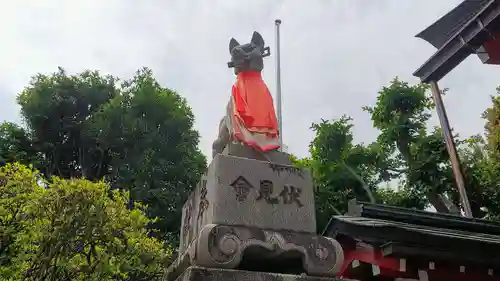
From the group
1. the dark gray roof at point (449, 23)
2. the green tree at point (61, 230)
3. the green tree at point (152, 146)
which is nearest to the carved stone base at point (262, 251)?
the green tree at point (61, 230)

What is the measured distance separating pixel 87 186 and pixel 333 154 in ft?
52.7

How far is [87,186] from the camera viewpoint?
18.3ft

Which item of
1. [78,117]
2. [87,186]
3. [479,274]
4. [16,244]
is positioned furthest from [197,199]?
[78,117]

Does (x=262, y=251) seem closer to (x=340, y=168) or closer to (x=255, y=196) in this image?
(x=255, y=196)

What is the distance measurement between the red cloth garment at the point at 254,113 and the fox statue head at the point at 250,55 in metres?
0.06

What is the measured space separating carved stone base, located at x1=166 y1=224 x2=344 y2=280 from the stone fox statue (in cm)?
85

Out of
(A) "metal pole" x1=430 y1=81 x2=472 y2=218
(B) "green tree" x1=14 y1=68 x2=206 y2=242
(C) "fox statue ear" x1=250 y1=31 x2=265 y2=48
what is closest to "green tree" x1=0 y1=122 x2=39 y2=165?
(B) "green tree" x1=14 y1=68 x2=206 y2=242

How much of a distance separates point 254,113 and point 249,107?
0.09 meters

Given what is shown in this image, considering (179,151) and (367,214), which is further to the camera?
(179,151)

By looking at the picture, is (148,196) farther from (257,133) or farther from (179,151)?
(257,133)

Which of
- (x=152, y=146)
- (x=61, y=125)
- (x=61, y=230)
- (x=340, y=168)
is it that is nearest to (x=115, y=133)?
(x=152, y=146)

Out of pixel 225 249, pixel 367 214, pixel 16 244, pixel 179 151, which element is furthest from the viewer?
pixel 179 151

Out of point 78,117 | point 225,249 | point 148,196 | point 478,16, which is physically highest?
point 78,117

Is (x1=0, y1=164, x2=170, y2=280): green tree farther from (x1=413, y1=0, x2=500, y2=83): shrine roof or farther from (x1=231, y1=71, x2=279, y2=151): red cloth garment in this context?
(x1=413, y1=0, x2=500, y2=83): shrine roof
